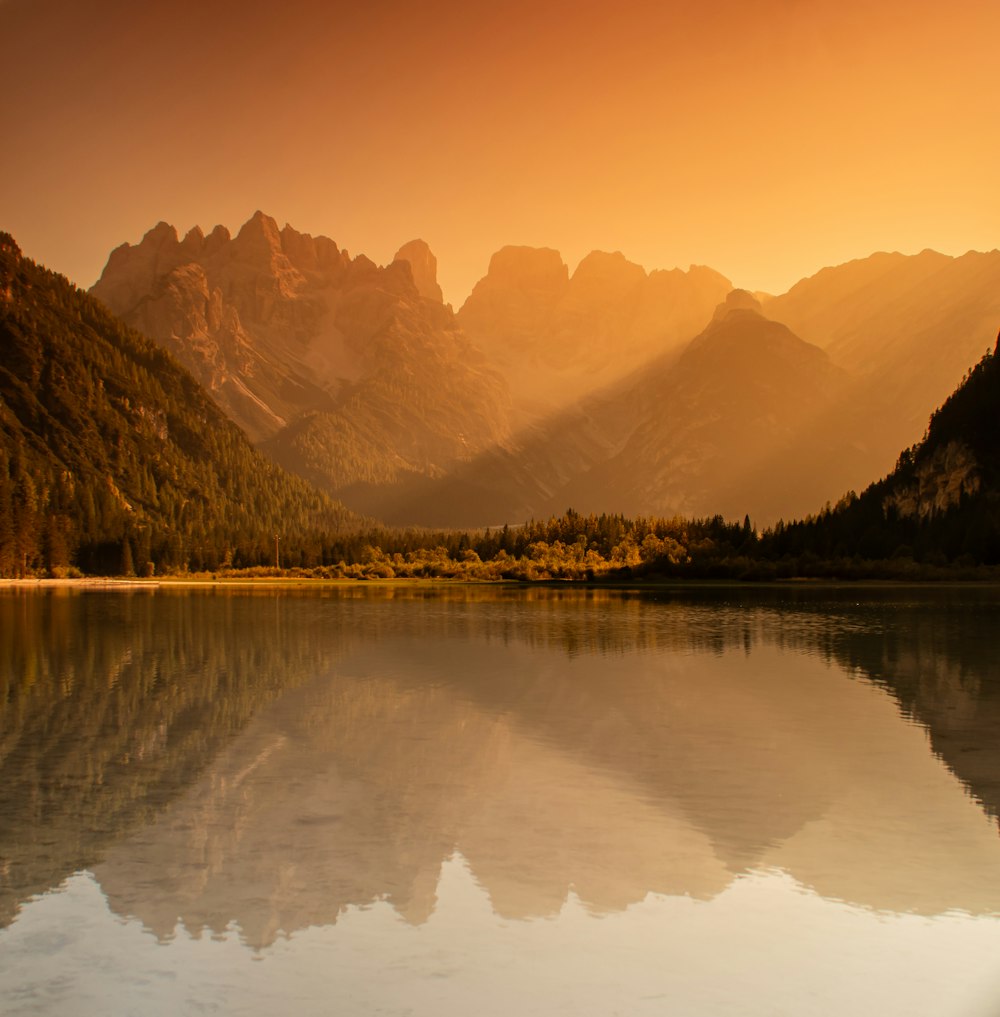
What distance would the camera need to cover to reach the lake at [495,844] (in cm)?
1373

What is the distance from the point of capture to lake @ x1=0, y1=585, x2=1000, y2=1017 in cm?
1373

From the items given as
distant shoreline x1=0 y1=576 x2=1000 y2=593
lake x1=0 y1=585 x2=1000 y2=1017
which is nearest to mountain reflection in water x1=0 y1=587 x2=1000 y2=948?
lake x1=0 y1=585 x2=1000 y2=1017

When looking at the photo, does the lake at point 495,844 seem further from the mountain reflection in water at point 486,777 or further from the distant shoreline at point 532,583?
the distant shoreline at point 532,583

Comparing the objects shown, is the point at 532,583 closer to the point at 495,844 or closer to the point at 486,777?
the point at 486,777

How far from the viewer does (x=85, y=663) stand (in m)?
46.4

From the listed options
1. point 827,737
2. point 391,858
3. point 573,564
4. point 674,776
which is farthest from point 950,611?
point 573,564

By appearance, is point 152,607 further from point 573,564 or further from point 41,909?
point 573,564

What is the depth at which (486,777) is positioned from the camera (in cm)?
2480

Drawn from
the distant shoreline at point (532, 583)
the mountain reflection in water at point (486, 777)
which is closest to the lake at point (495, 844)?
the mountain reflection in water at point (486, 777)

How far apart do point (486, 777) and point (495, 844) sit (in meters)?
5.51

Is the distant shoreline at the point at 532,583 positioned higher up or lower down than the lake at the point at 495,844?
lower down

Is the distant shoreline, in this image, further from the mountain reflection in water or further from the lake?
the lake

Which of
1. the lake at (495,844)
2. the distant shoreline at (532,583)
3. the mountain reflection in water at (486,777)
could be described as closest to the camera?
the lake at (495,844)

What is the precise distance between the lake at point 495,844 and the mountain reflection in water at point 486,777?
0.32 ft
